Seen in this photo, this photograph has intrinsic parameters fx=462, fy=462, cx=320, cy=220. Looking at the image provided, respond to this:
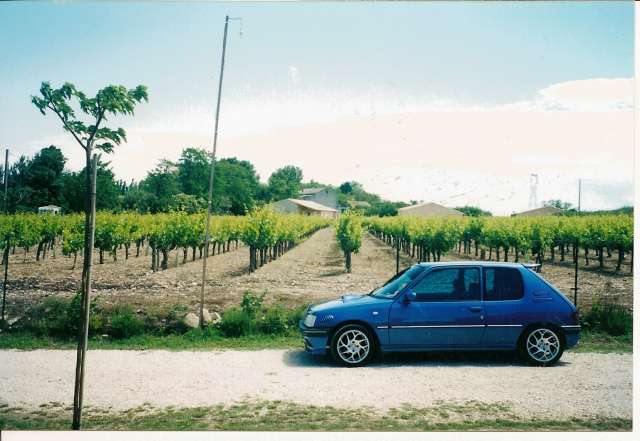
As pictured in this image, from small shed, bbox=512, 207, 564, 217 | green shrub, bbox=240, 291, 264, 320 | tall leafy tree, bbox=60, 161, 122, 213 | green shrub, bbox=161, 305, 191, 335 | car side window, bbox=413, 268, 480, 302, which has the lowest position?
green shrub, bbox=161, 305, 191, 335

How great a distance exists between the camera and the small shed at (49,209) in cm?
2148

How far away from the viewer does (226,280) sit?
51.1ft

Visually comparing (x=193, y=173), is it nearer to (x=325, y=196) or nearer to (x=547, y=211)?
(x=325, y=196)

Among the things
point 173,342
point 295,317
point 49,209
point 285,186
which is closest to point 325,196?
point 285,186

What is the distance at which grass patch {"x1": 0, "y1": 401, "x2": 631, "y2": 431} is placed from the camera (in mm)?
4457

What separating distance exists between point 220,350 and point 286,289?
18.8 ft

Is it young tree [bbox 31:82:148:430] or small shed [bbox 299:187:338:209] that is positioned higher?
small shed [bbox 299:187:338:209]

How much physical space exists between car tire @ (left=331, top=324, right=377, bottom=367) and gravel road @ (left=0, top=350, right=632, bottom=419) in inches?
5.7

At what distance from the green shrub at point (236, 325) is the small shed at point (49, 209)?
1770 cm

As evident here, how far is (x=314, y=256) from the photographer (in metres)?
24.4

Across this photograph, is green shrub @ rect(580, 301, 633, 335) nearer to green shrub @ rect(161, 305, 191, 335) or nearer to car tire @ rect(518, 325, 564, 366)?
car tire @ rect(518, 325, 564, 366)

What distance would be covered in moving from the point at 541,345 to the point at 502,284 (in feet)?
3.06

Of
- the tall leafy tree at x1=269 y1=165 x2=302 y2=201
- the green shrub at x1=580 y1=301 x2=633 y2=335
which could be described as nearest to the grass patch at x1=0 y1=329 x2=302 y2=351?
the green shrub at x1=580 y1=301 x2=633 y2=335

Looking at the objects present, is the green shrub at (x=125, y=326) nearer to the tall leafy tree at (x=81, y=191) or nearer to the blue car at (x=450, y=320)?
the blue car at (x=450, y=320)
